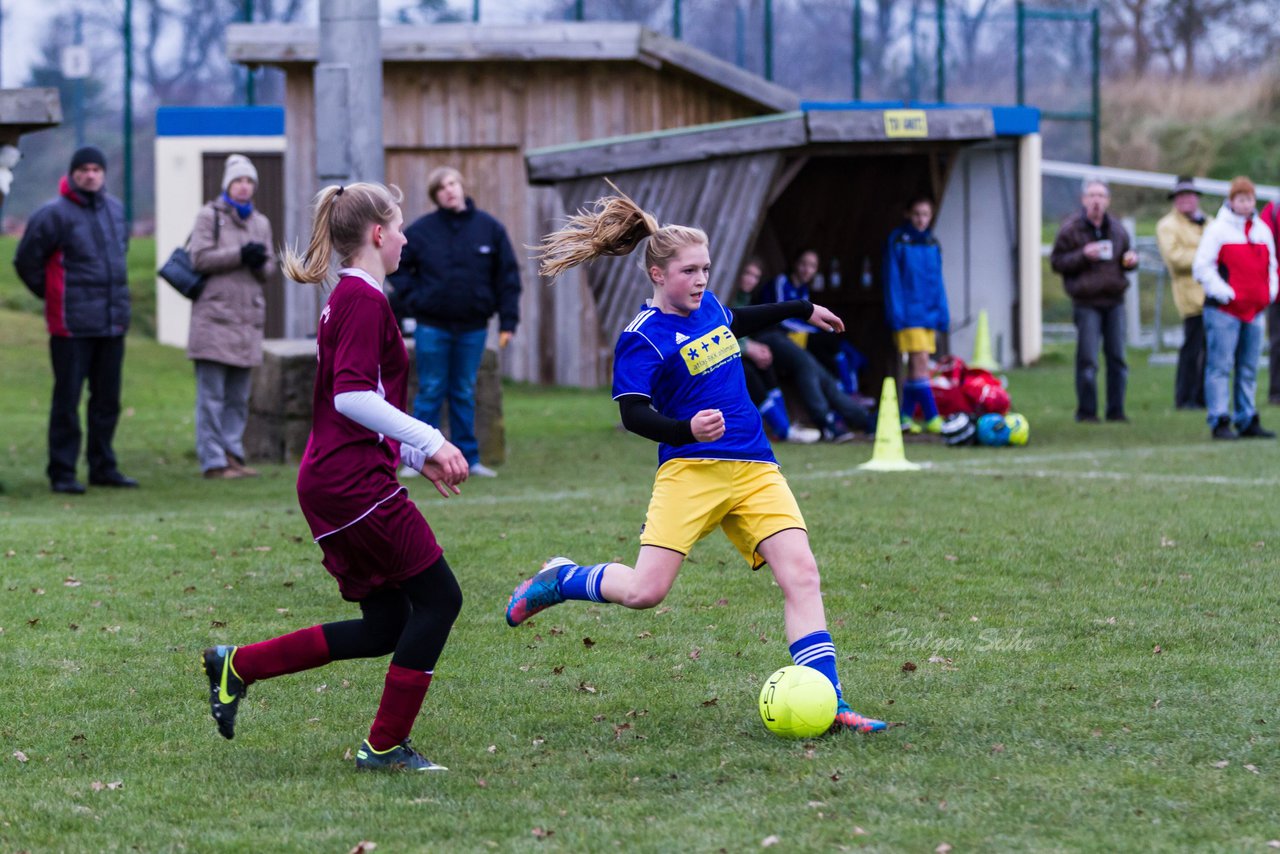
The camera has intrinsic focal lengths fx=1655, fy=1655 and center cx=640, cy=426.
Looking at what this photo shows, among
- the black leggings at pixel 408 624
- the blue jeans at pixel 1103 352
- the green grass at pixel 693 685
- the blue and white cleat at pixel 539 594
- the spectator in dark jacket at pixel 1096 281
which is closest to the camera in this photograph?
the green grass at pixel 693 685

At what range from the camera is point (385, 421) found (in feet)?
15.3

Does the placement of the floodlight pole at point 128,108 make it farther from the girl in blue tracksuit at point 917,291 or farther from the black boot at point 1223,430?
the black boot at point 1223,430

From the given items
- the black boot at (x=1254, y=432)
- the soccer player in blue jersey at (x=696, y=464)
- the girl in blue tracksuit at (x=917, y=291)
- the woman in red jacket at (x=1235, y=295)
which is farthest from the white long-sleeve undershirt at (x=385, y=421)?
the black boot at (x=1254, y=432)

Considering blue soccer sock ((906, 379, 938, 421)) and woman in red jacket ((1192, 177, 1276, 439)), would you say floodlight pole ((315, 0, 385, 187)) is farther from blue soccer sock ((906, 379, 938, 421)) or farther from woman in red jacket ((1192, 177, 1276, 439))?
woman in red jacket ((1192, 177, 1276, 439))

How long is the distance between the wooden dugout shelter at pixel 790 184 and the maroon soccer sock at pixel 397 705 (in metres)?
9.86

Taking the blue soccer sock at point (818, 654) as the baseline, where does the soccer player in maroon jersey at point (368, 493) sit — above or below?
above

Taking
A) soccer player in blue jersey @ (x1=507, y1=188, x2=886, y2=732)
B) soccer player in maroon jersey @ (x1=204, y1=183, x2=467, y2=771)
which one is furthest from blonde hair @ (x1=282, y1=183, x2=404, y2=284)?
soccer player in blue jersey @ (x1=507, y1=188, x2=886, y2=732)

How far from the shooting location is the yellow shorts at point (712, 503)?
17.5ft

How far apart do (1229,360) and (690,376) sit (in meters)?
8.97

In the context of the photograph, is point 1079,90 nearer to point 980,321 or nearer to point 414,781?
point 980,321

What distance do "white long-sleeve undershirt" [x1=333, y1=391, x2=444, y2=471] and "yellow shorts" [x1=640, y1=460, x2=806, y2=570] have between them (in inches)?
37.9

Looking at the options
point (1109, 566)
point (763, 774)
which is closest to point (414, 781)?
point (763, 774)

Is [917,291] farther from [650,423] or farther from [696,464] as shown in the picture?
[650,423]

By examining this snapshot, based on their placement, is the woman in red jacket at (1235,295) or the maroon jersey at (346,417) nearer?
the maroon jersey at (346,417)
